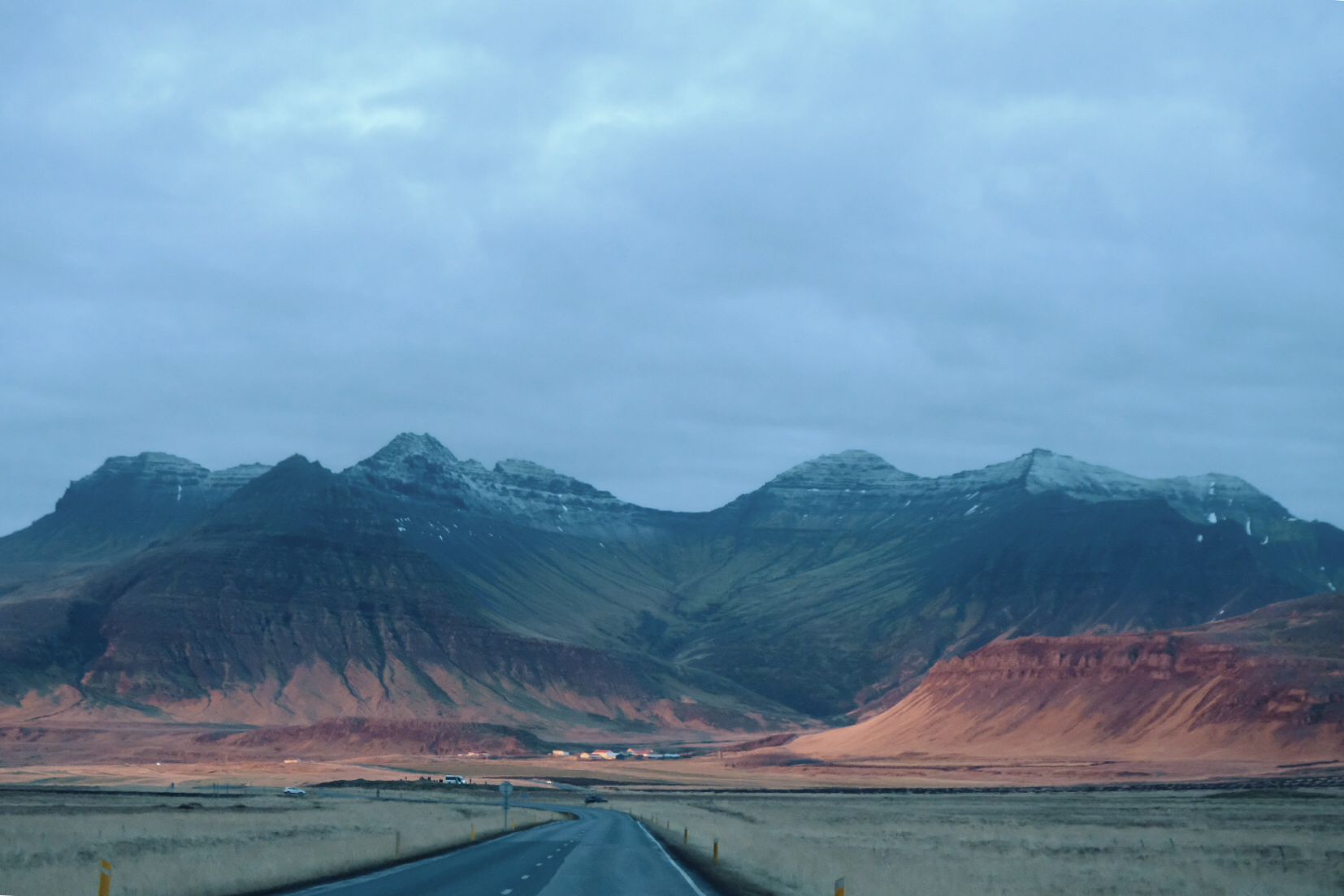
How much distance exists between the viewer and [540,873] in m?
30.1

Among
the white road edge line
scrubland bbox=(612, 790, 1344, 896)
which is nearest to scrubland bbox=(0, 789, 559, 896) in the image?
the white road edge line

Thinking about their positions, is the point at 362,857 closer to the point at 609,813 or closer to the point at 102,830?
the point at 102,830

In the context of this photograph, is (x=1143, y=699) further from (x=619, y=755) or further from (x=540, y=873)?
(x=540, y=873)

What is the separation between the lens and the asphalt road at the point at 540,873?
25.8 metres

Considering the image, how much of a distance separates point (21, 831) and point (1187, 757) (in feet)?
336

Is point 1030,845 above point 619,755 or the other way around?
above

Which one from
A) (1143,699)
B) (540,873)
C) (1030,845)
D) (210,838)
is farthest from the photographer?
(1143,699)

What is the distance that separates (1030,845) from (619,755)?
123 m

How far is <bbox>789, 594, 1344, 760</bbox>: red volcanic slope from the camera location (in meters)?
119

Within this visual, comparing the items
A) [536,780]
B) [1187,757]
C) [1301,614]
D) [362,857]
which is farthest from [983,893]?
[1301,614]

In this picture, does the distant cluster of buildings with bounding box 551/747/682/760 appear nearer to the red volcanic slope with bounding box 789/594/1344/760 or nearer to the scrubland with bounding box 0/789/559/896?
the red volcanic slope with bounding box 789/594/1344/760

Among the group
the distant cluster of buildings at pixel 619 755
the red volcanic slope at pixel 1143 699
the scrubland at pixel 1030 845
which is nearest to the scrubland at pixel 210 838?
the scrubland at pixel 1030 845

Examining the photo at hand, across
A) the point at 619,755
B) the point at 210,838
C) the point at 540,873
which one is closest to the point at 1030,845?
the point at 540,873

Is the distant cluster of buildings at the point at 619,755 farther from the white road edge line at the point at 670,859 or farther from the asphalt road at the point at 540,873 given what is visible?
the asphalt road at the point at 540,873
